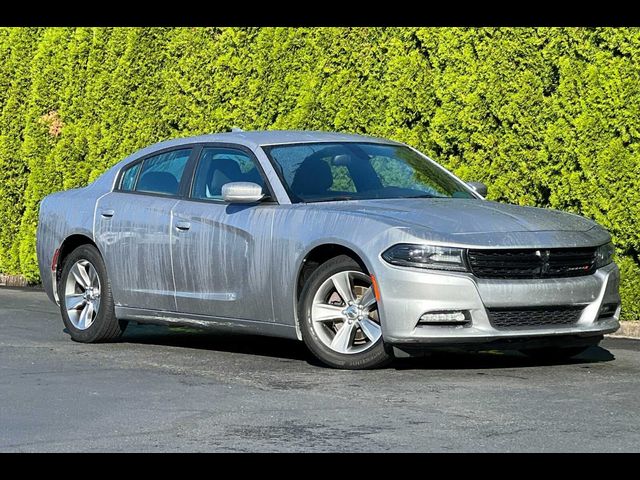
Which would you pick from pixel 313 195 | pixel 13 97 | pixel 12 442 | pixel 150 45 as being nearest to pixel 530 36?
pixel 313 195

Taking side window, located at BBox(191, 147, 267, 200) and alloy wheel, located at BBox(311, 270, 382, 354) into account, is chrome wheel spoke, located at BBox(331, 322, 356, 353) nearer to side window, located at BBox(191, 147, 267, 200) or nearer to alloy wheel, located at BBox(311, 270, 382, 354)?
alloy wheel, located at BBox(311, 270, 382, 354)

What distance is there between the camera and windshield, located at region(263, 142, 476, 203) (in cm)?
1060

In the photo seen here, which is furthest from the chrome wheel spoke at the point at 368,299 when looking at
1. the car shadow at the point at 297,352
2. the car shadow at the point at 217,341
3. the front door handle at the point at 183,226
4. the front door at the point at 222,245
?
the front door handle at the point at 183,226

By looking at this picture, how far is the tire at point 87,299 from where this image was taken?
1172 centimetres

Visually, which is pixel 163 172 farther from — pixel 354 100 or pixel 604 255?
pixel 604 255

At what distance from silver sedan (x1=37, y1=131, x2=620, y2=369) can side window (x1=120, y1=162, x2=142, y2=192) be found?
0.06 feet

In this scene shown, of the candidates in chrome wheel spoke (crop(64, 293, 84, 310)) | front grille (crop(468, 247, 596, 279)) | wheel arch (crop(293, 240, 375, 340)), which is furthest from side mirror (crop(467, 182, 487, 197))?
chrome wheel spoke (crop(64, 293, 84, 310))

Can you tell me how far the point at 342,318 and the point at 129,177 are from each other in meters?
2.87

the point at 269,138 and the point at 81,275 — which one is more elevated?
the point at 269,138

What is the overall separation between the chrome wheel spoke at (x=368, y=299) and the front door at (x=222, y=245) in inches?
31.6

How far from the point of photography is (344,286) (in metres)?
9.86

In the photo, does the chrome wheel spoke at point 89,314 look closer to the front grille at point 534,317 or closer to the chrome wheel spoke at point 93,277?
the chrome wheel spoke at point 93,277

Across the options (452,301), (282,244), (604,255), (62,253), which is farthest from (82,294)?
(604,255)
